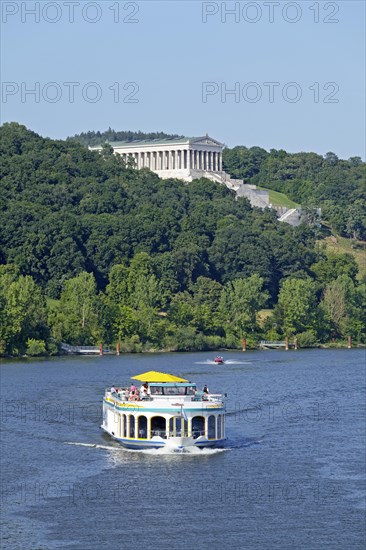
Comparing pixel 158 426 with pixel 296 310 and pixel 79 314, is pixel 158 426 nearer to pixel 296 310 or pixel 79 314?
pixel 79 314

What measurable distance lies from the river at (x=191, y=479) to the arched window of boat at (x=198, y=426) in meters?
1.20

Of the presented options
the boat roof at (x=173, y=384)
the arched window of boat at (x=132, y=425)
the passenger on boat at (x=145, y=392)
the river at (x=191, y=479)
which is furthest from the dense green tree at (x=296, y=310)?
the arched window of boat at (x=132, y=425)

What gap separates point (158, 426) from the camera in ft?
254

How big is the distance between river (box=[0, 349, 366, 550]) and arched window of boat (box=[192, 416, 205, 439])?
1203 millimetres

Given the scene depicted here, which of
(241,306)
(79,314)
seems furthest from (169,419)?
(241,306)

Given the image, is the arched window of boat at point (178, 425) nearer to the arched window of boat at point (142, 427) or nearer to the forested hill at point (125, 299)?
the arched window of boat at point (142, 427)

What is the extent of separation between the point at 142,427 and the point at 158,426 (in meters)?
0.86

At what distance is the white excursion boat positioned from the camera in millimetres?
76312

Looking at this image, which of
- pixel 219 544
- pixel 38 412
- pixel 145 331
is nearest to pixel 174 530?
pixel 219 544

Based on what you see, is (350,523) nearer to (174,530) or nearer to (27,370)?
(174,530)

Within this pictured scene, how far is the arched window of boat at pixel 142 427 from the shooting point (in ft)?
254

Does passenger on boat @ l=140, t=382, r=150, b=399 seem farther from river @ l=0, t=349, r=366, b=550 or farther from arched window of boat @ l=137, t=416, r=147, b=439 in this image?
river @ l=0, t=349, r=366, b=550

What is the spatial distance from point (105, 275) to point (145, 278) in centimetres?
1756

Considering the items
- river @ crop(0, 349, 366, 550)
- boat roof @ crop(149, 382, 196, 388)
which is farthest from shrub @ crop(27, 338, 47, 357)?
boat roof @ crop(149, 382, 196, 388)
